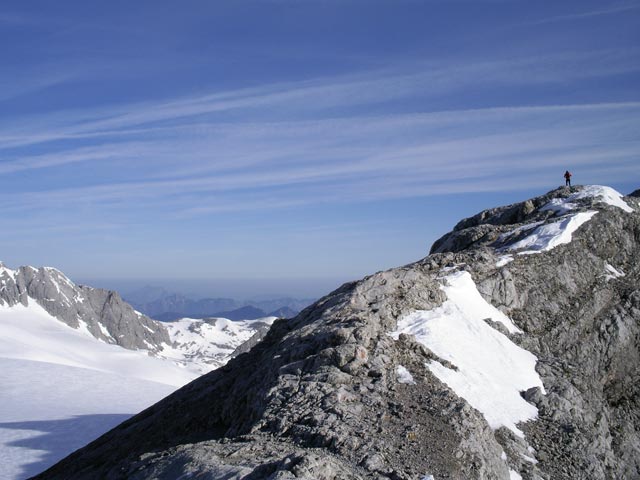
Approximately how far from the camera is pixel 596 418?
71.7ft

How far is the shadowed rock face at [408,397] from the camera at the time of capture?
14.3m

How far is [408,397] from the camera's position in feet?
56.3

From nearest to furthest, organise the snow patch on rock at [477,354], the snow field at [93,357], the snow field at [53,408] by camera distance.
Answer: the snow patch on rock at [477,354] < the snow field at [53,408] < the snow field at [93,357]

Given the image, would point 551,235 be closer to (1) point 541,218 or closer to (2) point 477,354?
(1) point 541,218

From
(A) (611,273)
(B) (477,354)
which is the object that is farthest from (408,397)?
(A) (611,273)

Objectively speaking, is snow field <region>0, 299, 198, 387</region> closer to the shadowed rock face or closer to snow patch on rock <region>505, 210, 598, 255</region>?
snow patch on rock <region>505, 210, 598, 255</region>

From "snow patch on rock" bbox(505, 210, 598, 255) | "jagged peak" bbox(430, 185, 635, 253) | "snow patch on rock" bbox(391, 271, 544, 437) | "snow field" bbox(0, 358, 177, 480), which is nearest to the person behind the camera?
"snow patch on rock" bbox(391, 271, 544, 437)

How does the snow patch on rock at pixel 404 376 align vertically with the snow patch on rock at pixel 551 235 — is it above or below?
below

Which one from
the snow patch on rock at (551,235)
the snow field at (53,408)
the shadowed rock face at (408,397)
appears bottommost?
the snow field at (53,408)

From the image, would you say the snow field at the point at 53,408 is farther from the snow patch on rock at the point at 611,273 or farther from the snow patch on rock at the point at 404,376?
the snow patch on rock at the point at 611,273

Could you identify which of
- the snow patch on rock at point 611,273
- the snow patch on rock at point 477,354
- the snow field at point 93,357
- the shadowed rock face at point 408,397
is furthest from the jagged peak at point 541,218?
the snow field at point 93,357

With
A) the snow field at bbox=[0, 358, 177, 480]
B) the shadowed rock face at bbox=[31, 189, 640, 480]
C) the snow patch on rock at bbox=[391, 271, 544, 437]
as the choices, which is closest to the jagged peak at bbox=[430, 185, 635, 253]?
the shadowed rock face at bbox=[31, 189, 640, 480]

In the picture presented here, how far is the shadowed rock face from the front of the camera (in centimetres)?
1427

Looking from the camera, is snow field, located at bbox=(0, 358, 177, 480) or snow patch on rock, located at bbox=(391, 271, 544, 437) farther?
snow field, located at bbox=(0, 358, 177, 480)
